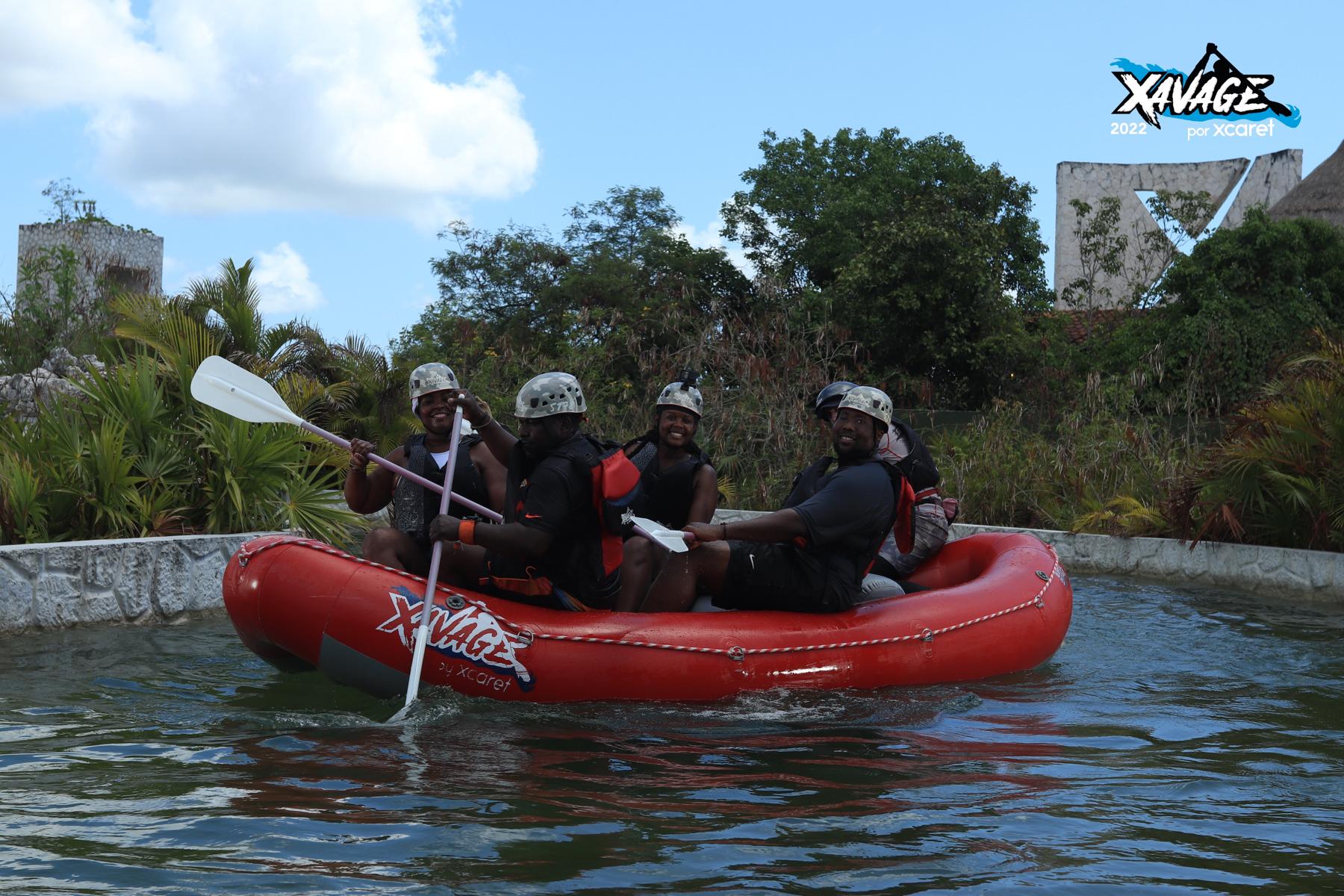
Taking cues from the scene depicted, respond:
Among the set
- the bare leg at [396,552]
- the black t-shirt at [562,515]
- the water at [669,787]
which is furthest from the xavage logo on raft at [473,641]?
the bare leg at [396,552]

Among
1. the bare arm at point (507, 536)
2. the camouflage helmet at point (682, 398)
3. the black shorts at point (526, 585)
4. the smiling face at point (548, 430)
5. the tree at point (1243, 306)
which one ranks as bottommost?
the black shorts at point (526, 585)

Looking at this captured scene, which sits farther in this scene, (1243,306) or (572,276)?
(572,276)

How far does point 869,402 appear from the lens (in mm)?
6719

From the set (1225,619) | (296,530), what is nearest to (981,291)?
(1225,619)

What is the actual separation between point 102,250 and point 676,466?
2174 cm

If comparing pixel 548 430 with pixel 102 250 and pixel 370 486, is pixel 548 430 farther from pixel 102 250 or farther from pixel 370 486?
pixel 102 250

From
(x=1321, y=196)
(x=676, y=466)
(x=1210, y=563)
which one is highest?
(x=1321, y=196)

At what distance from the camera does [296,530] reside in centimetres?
988

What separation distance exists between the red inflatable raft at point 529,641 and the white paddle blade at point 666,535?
1.17ft

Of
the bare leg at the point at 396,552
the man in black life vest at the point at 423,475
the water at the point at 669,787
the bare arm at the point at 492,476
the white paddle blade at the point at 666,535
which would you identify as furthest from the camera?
the bare arm at the point at 492,476

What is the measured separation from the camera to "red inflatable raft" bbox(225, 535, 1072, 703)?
630cm

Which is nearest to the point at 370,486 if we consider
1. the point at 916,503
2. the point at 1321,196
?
the point at 916,503

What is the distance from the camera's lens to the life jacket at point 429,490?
7.48 meters

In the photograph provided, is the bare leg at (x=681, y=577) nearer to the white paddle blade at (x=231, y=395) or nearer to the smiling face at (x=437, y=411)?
the smiling face at (x=437, y=411)
